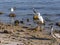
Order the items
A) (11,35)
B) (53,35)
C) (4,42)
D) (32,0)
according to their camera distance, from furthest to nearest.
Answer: (32,0), (11,35), (53,35), (4,42)

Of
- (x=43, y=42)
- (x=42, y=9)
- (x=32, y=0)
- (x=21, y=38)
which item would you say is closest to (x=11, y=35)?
(x=21, y=38)

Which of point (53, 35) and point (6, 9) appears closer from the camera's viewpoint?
point (53, 35)

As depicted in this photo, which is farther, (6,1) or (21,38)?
(6,1)

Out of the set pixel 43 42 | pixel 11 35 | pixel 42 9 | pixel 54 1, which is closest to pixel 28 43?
pixel 43 42

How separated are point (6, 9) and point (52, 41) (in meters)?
15.9

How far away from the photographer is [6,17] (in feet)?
76.3

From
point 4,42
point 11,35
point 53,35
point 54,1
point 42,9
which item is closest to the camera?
point 4,42

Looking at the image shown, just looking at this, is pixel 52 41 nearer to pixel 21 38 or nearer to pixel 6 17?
pixel 21 38

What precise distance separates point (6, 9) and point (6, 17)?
5.45 meters

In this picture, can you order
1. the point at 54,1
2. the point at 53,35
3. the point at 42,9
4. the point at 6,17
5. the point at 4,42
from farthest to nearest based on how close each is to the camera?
the point at 54,1 < the point at 42,9 < the point at 6,17 < the point at 53,35 < the point at 4,42

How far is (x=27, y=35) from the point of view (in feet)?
49.0

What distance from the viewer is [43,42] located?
516 inches

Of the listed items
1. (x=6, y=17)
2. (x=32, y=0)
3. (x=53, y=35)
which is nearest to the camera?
(x=53, y=35)

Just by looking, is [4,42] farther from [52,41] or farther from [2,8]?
[2,8]
